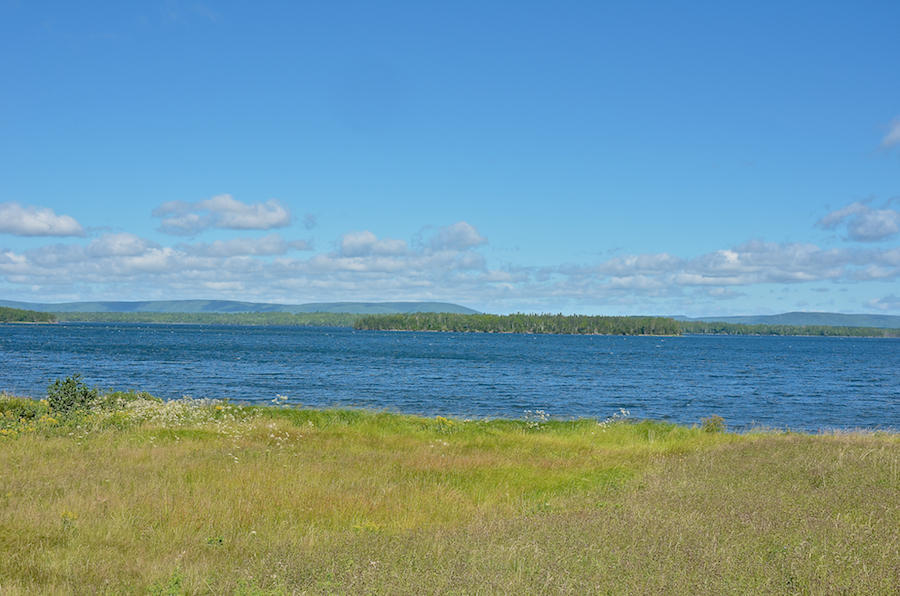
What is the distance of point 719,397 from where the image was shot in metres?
54.2

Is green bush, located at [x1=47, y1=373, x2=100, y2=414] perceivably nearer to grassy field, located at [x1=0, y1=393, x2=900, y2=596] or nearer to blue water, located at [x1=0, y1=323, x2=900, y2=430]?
grassy field, located at [x1=0, y1=393, x2=900, y2=596]

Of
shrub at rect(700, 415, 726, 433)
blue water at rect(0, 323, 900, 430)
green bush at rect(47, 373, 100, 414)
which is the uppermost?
green bush at rect(47, 373, 100, 414)

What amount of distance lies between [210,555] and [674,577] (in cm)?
601

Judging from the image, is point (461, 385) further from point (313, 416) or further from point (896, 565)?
point (896, 565)

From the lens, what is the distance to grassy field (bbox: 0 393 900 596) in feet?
23.2

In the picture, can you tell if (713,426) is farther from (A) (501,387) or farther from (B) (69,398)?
(A) (501,387)

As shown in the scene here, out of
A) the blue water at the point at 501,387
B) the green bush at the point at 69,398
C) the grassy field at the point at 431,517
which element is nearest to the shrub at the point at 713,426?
the grassy field at the point at 431,517

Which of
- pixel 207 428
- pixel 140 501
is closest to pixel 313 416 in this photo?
pixel 207 428

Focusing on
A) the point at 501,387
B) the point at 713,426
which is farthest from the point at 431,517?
the point at 501,387

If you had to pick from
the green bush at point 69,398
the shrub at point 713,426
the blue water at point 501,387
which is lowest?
the blue water at point 501,387

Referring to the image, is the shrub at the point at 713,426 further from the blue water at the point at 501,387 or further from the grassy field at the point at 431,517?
the blue water at the point at 501,387

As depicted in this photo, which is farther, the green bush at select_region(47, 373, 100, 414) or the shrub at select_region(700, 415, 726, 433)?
the shrub at select_region(700, 415, 726, 433)

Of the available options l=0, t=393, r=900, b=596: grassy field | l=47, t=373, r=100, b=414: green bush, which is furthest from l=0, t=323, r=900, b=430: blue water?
l=0, t=393, r=900, b=596: grassy field

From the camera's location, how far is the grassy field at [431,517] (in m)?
7.06
